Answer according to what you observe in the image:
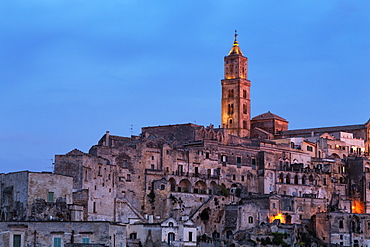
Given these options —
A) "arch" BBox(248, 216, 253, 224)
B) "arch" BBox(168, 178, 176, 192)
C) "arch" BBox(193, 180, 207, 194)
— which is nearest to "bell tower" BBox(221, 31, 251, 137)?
"arch" BBox(193, 180, 207, 194)

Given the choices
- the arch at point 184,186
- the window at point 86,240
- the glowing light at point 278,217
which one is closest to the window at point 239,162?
the arch at point 184,186

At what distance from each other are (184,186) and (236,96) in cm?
2499

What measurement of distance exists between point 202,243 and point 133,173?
11.3 metres

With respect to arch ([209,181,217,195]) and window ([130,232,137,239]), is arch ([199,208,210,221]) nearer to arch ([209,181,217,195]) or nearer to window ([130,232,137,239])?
arch ([209,181,217,195])

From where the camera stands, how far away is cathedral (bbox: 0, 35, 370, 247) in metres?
67.6

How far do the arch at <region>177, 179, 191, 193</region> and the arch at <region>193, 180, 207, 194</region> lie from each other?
2.38 feet

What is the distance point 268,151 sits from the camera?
97000 mm

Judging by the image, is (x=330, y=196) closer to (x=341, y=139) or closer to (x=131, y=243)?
(x=341, y=139)

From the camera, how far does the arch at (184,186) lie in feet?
287

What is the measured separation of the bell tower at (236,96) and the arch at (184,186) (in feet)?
70.3

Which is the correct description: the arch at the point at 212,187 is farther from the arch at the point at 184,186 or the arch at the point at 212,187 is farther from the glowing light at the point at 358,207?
the glowing light at the point at 358,207

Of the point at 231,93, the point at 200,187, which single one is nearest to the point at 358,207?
the point at 200,187

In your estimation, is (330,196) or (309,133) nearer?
(330,196)

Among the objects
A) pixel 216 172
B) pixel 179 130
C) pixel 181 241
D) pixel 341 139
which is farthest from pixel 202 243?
pixel 341 139
